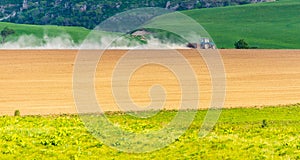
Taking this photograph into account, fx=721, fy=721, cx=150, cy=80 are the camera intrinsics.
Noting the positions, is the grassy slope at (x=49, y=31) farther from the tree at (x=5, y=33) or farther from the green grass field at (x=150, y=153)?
the green grass field at (x=150, y=153)

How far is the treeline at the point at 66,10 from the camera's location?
183 metres

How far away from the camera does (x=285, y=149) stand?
993 inches

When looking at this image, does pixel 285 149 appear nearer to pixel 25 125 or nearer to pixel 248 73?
pixel 25 125

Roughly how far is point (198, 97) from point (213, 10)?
12528cm

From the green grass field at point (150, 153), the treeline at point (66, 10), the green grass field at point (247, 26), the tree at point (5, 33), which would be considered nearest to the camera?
the green grass field at point (150, 153)

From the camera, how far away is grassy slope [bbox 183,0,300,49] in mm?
150750

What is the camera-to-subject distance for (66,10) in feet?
621

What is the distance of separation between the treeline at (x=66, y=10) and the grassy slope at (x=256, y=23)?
14.1m

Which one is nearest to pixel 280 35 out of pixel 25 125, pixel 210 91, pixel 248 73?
pixel 248 73

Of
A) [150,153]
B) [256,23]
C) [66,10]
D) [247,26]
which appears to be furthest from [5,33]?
[150,153]

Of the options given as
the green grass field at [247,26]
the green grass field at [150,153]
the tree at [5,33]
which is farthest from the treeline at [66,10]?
the green grass field at [150,153]

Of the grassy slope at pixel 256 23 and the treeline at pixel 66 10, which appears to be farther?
the treeline at pixel 66 10

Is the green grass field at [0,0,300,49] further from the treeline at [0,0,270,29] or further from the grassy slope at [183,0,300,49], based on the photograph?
the treeline at [0,0,270,29]

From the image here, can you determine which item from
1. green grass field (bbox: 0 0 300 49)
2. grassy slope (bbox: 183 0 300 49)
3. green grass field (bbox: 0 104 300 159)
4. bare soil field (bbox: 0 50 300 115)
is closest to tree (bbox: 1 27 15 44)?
green grass field (bbox: 0 0 300 49)
